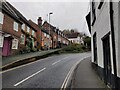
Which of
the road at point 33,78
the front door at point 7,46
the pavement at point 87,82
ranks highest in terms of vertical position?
the front door at point 7,46

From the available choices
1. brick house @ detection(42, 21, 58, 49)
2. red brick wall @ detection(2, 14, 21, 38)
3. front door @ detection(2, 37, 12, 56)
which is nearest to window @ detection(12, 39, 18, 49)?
red brick wall @ detection(2, 14, 21, 38)

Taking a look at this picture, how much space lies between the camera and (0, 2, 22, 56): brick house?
23219mm

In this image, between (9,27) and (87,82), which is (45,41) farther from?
(87,82)

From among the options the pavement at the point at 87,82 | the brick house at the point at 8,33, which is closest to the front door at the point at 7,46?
the brick house at the point at 8,33

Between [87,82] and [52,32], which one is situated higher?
[52,32]

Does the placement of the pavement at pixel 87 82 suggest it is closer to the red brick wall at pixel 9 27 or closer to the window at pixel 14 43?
the red brick wall at pixel 9 27

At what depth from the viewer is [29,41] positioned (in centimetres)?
3684

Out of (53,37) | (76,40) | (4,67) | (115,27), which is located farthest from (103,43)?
A: (76,40)

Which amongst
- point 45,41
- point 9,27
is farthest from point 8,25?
point 45,41

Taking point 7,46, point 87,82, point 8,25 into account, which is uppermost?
point 8,25

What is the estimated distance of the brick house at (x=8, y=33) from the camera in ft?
76.2

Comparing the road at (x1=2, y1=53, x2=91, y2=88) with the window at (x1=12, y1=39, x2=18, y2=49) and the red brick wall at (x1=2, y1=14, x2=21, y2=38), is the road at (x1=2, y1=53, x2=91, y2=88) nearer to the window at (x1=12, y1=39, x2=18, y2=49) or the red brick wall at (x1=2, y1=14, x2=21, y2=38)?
the red brick wall at (x1=2, y1=14, x2=21, y2=38)

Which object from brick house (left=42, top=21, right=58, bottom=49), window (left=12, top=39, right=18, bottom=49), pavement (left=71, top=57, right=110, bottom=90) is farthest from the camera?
brick house (left=42, top=21, right=58, bottom=49)

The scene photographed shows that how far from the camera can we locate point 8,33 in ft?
81.7
